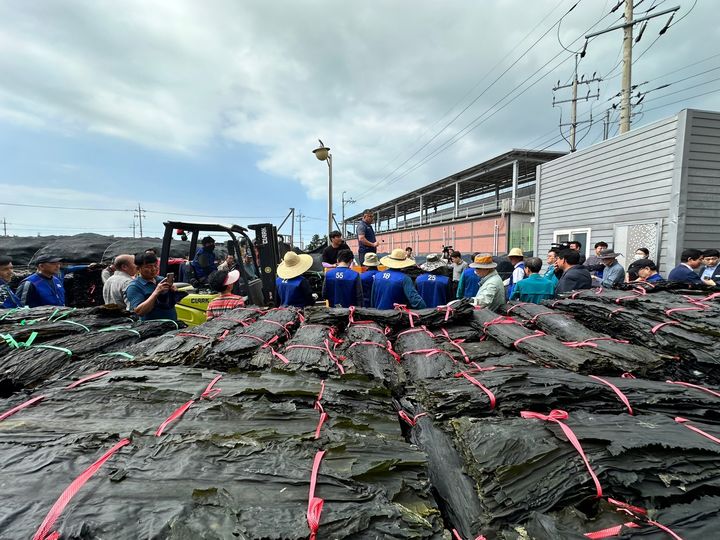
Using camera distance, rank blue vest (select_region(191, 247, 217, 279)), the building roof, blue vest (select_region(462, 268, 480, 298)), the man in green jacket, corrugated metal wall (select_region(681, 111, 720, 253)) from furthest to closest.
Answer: the building roof → corrugated metal wall (select_region(681, 111, 720, 253)) → blue vest (select_region(191, 247, 217, 279)) → blue vest (select_region(462, 268, 480, 298)) → the man in green jacket

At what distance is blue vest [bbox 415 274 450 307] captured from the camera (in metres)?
6.53

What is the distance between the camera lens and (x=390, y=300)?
18.1ft

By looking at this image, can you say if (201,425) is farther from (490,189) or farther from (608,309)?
(490,189)

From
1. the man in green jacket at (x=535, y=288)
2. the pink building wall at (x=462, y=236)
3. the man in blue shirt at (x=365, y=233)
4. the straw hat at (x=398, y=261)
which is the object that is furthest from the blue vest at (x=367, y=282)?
the pink building wall at (x=462, y=236)

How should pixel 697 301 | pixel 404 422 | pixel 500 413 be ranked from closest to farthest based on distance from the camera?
pixel 500 413 < pixel 404 422 < pixel 697 301

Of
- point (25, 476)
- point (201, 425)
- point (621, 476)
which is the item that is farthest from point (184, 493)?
point (621, 476)

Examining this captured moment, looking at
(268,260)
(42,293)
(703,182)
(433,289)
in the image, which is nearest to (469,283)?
(433,289)

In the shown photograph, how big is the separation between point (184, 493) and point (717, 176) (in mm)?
12628

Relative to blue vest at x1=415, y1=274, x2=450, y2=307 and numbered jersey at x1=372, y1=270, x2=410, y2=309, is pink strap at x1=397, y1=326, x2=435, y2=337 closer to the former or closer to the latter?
numbered jersey at x1=372, y1=270, x2=410, y2=309

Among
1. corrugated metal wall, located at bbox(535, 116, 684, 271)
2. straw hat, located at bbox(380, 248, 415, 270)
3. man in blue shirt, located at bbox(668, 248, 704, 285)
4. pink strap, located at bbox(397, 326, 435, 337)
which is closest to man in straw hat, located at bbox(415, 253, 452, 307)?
straw hat, located at bbox(380, 248, 415, 270)

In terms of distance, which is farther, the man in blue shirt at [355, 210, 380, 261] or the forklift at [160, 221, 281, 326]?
A: the man in blue shirt at [355, 210, 380, 261]

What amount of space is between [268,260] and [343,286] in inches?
97.3

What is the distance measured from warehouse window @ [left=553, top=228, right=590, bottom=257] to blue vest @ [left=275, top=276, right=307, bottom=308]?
1085cm

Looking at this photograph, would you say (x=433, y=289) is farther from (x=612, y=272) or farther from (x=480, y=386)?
(x=480, y=386)
